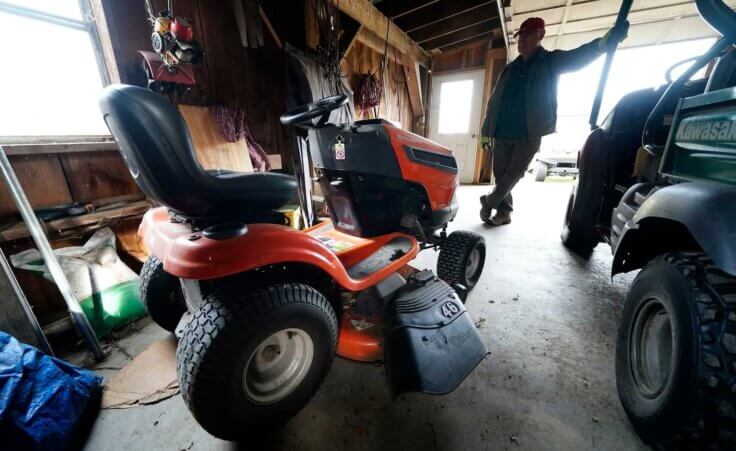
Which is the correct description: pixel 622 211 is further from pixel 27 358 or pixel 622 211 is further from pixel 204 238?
pixel 27 358

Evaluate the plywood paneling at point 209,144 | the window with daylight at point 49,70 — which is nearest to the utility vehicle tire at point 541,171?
the plywood paneling at point 209,144

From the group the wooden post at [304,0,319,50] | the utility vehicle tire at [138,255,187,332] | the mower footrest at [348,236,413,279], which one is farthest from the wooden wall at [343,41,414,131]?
the utility vehicle tire at [138,255,187,332]

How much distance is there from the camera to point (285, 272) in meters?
1.10

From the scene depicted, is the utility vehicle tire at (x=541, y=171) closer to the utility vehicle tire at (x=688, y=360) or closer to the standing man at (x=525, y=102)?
the standing man at (x=525, y=102)

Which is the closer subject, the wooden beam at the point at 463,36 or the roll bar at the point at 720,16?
the roll bar at the point at 720,16

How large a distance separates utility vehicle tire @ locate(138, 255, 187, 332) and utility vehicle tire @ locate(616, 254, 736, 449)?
2.02 metres

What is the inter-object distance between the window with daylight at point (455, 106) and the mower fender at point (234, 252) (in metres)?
6.49

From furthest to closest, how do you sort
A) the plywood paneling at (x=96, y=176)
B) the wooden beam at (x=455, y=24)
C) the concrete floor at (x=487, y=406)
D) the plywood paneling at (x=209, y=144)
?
1. the wooden beam at (x=455, y=24)
2. the plywood paneling at (x=209, y=144)
3. the plywood paneling at (x=96, y=176)
4. the concrete floor at (x=487, y=406)

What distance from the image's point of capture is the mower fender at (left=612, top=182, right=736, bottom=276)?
25.8 inches

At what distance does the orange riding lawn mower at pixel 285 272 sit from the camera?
84 centimetres

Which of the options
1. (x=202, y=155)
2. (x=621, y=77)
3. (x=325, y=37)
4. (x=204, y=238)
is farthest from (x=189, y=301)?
(x=621, y=77)

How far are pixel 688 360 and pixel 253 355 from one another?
1.27 metres

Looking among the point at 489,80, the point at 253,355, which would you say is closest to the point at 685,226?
the point at 253,355

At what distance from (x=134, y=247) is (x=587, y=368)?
9.62 feet
